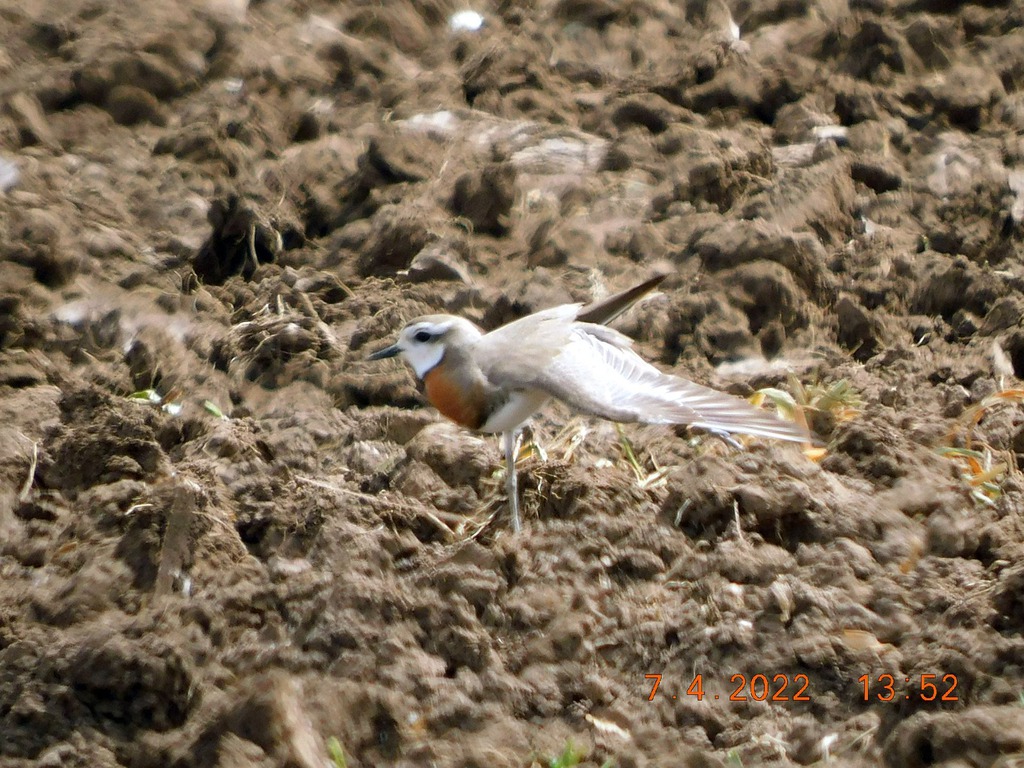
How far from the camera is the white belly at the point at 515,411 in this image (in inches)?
205

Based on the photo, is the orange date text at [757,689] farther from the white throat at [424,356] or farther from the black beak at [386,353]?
the black beak at [386,353]

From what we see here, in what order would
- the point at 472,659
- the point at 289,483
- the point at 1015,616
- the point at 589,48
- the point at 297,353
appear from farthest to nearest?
the point at 589,48 → the point at 297,353 → the point at 289,483 → the point at 472,659 → the point at 1015,616

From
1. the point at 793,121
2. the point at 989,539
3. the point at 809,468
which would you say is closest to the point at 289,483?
the point at 809,468

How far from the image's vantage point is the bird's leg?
4784mm

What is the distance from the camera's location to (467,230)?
693 centimetres

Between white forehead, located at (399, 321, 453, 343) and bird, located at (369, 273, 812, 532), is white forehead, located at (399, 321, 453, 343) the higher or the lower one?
the higher one

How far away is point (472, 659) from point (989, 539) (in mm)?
1819

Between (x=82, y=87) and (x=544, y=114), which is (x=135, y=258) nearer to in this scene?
(x=82, y=87)

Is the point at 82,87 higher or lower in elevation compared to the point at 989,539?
higher

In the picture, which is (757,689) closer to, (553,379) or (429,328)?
(553,379)
